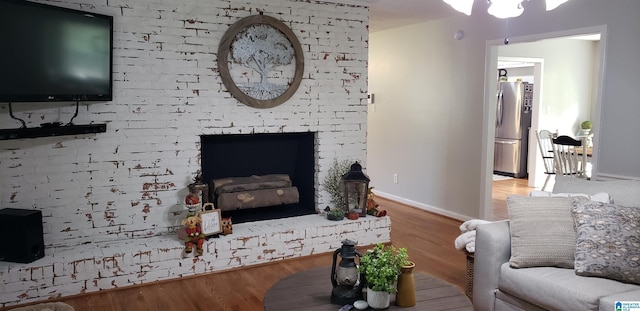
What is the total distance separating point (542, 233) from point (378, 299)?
3.73ft

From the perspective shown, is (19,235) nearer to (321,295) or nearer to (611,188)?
(321,295)

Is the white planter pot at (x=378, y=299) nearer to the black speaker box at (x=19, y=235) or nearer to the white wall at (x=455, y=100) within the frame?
the black speaker box at (x=19, y=235)

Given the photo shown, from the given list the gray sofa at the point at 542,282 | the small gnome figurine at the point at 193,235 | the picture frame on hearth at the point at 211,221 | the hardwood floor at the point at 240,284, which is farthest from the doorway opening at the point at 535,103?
the small gnome figurine at the point at 193,235

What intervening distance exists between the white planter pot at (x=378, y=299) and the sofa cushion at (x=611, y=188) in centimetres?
159

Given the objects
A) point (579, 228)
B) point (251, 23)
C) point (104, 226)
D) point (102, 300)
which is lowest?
point (102, 300)

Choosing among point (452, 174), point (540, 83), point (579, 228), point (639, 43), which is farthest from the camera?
point (540, 83)

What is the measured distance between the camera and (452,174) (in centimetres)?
535

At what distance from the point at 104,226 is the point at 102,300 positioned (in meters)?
0.63

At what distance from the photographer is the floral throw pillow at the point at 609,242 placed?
2344 mm

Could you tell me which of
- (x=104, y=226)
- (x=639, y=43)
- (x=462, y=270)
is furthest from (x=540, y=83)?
(x=104, y=226)

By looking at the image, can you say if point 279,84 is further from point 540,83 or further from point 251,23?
point 540,83

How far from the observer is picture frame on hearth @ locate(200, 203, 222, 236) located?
3.69m

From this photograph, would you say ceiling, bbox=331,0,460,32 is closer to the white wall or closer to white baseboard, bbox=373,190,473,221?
the white wall

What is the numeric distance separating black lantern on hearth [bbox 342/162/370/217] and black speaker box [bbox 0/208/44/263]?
8.01ft
